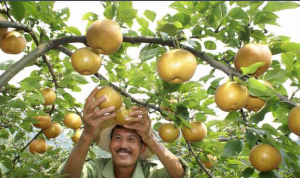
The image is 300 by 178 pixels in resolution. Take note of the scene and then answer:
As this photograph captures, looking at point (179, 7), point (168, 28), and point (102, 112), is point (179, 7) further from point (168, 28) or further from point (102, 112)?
point (102, 112)

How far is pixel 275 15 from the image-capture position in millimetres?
1528

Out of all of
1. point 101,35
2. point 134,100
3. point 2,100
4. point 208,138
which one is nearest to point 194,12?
point 101,35

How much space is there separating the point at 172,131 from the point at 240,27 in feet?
4.99

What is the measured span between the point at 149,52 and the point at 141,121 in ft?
3.27

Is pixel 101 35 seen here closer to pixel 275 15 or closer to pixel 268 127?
pixel 275 15

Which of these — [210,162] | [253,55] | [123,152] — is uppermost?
[253,55]

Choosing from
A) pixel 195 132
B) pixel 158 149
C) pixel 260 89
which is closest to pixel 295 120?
pixel 260 89

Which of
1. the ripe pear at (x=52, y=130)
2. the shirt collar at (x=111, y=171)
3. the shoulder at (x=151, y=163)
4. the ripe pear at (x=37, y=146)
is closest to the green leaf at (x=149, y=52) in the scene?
the shirt collar at (x=111, y=171)

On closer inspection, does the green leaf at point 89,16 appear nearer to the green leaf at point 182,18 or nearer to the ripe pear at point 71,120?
the green leaf at point 182,18

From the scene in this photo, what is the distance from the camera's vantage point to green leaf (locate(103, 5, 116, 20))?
168 cm

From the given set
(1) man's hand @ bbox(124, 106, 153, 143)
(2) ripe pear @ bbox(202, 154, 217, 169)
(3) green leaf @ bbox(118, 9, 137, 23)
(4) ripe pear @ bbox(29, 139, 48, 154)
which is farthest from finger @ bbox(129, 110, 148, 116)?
(4) ripe pear @ bbox(29, 139, 48, 154)

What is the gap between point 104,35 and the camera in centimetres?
158

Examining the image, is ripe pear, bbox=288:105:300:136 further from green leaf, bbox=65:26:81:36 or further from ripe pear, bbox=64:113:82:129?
ripe pear, bbox=64:113:82:129

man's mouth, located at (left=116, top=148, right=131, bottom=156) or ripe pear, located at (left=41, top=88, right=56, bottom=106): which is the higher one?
ripe pear, located at (left=41, top=88, right=56, bottom=106)
